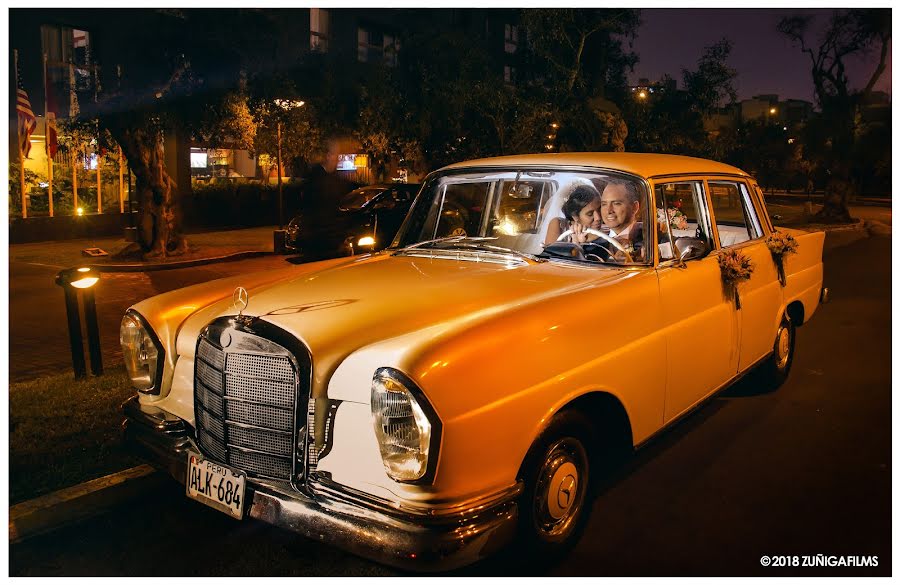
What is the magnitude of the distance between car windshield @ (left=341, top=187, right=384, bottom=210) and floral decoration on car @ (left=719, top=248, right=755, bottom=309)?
12.5m

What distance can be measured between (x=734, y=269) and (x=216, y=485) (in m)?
3.17

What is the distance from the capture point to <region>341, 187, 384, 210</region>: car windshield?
1688cm

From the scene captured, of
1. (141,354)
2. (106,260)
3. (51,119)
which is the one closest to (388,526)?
(141,354)

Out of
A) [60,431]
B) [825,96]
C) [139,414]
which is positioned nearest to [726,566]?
[139,414]

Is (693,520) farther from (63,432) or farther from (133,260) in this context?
(133,260)

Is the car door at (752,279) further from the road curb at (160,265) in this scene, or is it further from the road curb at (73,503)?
the road curb at (160,265)

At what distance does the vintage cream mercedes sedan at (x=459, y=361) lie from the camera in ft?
9.11

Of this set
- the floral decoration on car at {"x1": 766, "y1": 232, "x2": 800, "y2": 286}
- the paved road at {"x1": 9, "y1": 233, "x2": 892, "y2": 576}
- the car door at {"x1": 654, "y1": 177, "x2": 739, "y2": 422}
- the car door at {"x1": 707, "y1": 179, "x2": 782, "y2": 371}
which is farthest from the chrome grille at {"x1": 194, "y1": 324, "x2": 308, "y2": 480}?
the floral decoration on car at {"x1": 766, "y1": 232, "x2": 800, "y2": 286}

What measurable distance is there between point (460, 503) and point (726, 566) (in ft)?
4.84

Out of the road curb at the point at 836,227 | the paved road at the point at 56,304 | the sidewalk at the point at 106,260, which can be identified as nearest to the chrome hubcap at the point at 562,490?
the sidewalk at the point at 106,260

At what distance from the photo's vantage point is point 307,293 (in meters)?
3.69

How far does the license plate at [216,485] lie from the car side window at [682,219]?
8.23ft

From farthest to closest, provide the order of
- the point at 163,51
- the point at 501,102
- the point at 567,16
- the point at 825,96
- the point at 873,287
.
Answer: the point at 825,96
the point at 567,16
the point at 501,102
the point at 163,51
the point at 873,287

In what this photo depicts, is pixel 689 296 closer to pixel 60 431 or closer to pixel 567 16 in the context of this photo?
pixel 60 431
